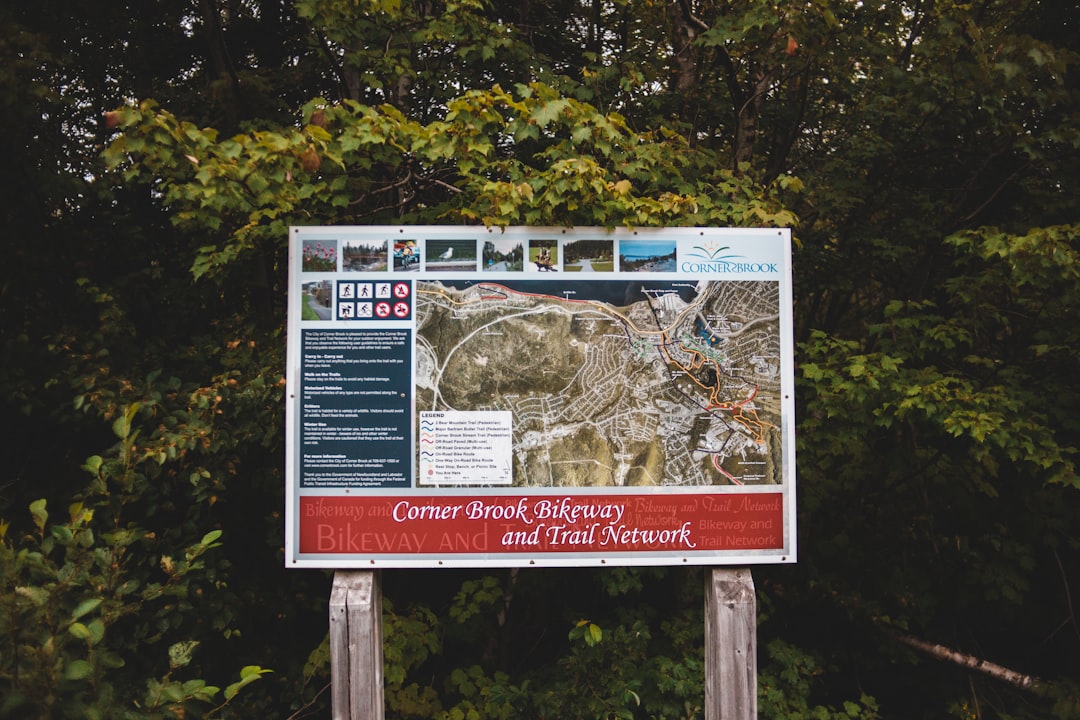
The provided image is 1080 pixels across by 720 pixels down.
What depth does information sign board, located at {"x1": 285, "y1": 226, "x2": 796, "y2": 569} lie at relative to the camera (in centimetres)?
283

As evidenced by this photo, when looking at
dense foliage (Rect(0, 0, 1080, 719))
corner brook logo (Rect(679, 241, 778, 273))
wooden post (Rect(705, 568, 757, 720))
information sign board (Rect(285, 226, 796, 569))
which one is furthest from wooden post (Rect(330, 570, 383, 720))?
corner brook logo (Rect(679, 241, 778, 273))

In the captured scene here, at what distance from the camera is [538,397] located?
2920 mm

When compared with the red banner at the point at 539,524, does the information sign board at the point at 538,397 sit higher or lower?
higher

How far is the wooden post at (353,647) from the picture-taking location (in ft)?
9.32

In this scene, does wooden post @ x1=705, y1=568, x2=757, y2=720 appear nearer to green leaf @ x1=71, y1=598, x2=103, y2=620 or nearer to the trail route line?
the trail route line

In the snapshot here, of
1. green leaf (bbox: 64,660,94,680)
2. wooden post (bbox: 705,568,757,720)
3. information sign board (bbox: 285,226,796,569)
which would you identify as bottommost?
wooden post (bbox: 705,568,757,720)

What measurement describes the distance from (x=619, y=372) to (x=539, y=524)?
719 millimetres

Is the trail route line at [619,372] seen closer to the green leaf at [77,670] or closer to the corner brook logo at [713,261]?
the corner brook logo at [713,261]

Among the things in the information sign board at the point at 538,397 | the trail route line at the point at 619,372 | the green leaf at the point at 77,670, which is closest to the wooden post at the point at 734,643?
the information sign board at the point at 538,397

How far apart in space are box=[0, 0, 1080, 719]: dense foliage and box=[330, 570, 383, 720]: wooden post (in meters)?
0.55

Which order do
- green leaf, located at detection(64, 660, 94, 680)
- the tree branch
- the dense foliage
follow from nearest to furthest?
1. green leaf, located at detection(64, 660, 94, 680)
2. the dense foliage
3. the tree branch

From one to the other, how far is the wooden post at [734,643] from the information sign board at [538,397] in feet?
0.41

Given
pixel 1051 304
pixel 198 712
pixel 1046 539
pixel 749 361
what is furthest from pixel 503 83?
pixel 1046 539

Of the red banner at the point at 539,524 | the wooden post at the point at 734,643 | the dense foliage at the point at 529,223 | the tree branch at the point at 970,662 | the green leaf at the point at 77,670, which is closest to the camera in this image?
the green leaf at the point at 77,670
